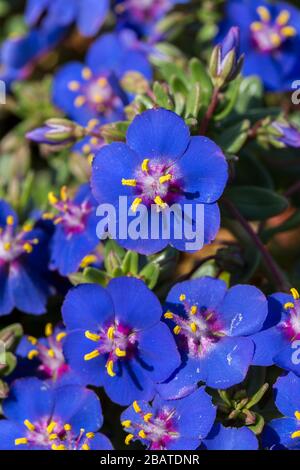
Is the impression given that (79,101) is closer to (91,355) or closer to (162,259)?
(162,259)

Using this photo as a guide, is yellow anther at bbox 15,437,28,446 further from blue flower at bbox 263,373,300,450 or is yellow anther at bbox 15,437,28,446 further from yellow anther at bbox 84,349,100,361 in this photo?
blue flower at bbox 263,373,300,450

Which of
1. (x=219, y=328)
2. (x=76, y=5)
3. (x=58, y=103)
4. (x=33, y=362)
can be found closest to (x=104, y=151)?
(x=219, y=328)

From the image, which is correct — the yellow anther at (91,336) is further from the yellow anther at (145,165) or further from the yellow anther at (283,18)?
the yellow anther at (283,18)

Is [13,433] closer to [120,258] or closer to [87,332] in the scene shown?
[87,332]

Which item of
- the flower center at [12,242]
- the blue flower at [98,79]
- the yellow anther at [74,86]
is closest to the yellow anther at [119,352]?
the flower center at [12,242]

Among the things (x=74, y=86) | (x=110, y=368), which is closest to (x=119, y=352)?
(x=110, y=368)
